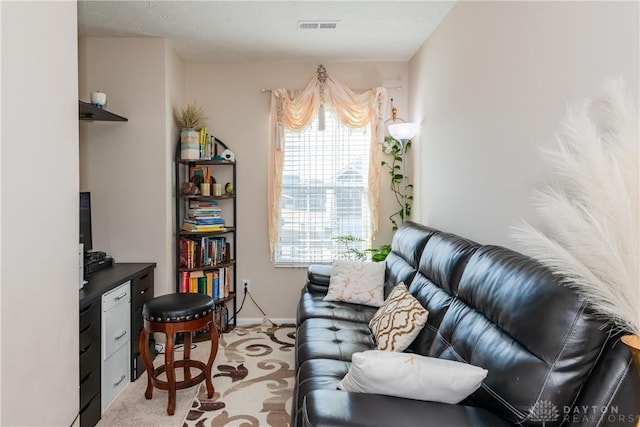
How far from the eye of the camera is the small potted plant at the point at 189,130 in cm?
356

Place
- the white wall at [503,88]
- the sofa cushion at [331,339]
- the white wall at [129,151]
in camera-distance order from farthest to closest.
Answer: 1. the white wall at [129,151]
2. the sofa cushion at [331,339]
3. the white wall at [503,88]

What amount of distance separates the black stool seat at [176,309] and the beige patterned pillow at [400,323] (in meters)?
1.07

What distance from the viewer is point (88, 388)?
2.22 meters

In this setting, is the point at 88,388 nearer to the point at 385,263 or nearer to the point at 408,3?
the point at 385,263

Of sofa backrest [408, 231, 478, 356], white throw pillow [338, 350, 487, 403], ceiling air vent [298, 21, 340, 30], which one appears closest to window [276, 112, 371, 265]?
ceiling air vent [298, 21, 340, 30]

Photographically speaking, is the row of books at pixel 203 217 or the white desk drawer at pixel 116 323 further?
the row of books at pixel 203 217

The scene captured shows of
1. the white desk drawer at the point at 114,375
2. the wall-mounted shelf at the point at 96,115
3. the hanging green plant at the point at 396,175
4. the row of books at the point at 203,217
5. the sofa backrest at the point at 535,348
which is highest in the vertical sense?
the wall-mounted shelf at the point at 96,115

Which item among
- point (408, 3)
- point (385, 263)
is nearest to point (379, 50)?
point (408, 3)

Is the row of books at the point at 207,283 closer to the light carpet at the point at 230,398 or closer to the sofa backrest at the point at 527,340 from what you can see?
the light carpet at the point at 230,398

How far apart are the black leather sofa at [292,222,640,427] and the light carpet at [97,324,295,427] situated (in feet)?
2.42

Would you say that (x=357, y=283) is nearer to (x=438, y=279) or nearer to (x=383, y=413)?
(x=438, y=279)

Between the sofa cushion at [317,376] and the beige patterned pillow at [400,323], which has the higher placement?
the beige patterned pillow at [400,323]

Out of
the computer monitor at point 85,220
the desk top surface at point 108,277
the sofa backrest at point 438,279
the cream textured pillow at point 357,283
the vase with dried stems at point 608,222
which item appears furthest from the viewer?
the cream textured pillow at point 357,283

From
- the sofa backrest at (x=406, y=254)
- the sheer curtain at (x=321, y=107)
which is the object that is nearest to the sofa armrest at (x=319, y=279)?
the sofa backrest at (x=406, y=254)
